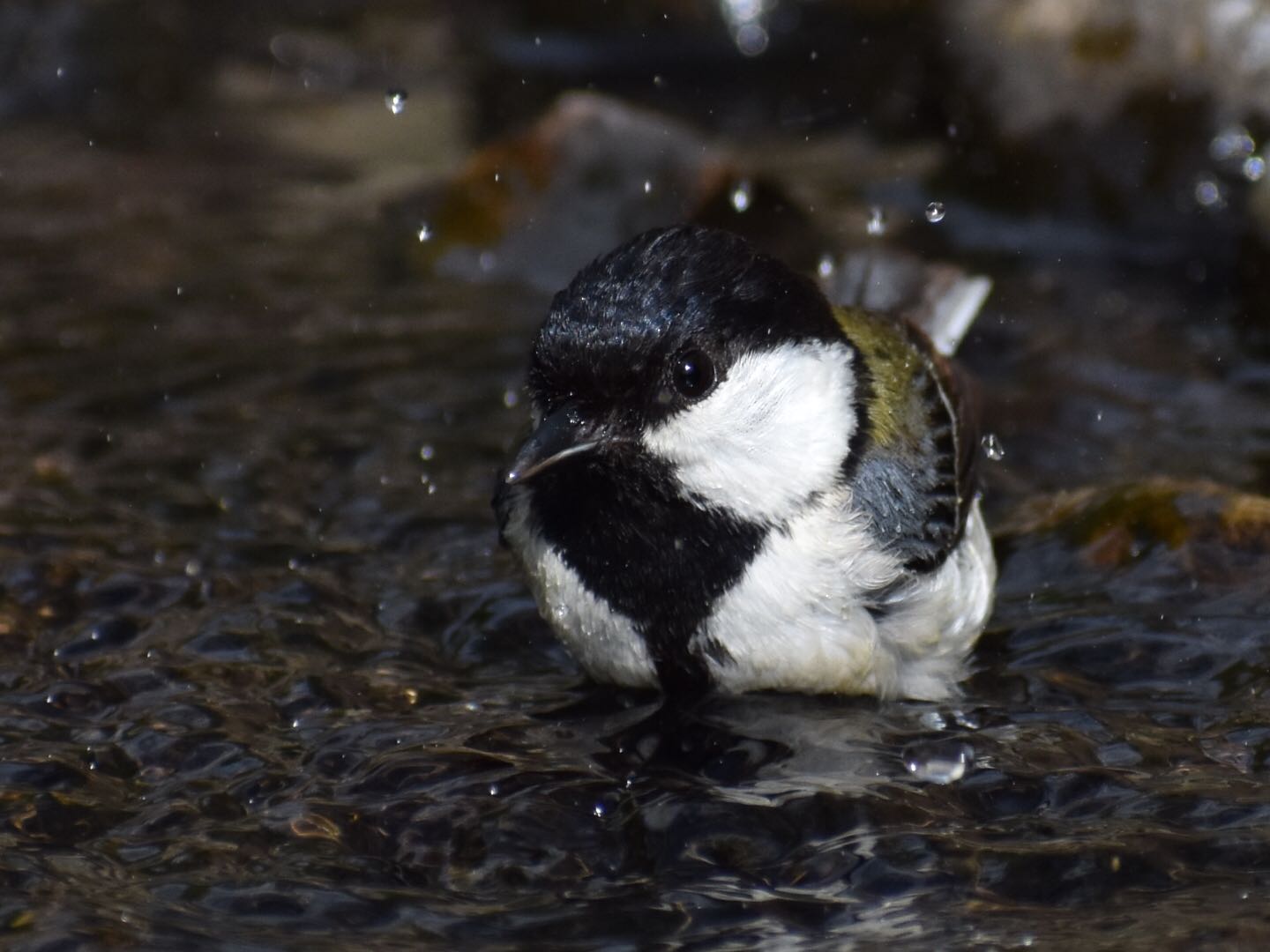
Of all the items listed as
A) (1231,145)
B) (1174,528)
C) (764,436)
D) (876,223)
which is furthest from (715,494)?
(1231,145)

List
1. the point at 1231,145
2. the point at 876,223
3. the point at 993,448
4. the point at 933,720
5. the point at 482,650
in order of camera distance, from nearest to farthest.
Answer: the point at 933,720, the point at 482,650, the point at 993,448, the point at 1231,145, the point at 876,223

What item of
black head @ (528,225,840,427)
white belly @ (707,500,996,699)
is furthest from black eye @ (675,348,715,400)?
white belly @ (707,500,996,699)

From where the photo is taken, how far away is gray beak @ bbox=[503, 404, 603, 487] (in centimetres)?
350

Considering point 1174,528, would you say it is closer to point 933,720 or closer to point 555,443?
point 933,720

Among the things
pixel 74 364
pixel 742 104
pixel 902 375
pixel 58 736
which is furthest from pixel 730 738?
pixel 742 104

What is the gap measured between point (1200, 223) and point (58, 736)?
4738mm

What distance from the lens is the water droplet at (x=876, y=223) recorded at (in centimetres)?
697

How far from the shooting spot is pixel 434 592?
453 cm

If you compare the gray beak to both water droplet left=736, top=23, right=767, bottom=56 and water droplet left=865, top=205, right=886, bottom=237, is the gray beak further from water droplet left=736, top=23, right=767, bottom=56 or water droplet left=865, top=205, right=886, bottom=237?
water droplet left=736, top=23, right=767, bottom=56

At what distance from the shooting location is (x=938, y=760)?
144 inches

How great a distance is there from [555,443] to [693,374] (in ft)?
1.03

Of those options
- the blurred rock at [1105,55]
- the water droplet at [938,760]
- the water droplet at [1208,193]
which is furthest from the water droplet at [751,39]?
the water droplet at [938,760]

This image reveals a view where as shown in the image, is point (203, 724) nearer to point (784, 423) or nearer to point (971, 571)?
point (784, 423)

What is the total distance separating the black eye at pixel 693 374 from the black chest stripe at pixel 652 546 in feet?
0.58
